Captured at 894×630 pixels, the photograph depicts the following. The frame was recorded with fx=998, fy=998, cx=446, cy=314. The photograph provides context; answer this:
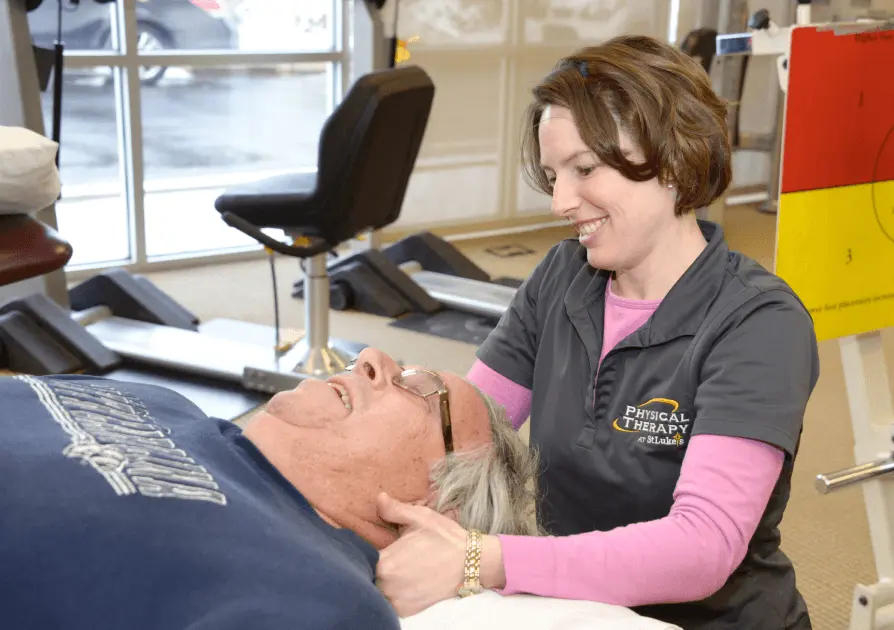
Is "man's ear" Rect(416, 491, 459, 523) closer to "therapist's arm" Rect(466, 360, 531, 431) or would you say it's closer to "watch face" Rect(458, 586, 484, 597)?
"watch face" Rect(458, 586, 484, 597)

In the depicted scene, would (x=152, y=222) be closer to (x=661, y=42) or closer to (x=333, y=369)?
(x=333, y=369)

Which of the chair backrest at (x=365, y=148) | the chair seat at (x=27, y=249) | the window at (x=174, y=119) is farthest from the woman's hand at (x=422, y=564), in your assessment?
the window at (x=174, y=119)

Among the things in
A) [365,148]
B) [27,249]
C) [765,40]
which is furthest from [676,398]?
[365,148]

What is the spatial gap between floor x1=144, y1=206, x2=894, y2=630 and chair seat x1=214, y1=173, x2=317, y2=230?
0.76 meters

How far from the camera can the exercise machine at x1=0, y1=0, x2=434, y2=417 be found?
9.43 feet

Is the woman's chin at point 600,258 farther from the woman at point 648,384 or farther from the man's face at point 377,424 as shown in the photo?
the man's face at point 377,424

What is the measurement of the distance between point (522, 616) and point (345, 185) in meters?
1.99

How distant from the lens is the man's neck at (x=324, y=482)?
117 cm

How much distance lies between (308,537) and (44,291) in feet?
8.43

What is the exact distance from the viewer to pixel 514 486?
124cm

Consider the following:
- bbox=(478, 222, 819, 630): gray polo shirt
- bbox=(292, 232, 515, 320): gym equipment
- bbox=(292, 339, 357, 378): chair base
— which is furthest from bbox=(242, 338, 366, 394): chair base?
bbox=(478, 222, 819, 630): gray polo shirt

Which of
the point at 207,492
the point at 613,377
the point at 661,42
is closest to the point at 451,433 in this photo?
the point at 613,377

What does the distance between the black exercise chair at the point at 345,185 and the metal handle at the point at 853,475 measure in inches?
63.4

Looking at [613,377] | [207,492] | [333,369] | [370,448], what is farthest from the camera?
[333,369]
